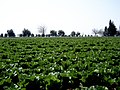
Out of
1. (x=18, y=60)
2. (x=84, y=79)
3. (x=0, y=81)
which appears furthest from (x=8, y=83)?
(x=18, y=60)

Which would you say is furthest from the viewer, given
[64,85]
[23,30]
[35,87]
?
[23,30]

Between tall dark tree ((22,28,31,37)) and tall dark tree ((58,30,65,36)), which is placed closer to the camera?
tall dark tree ((22,28,31,37))

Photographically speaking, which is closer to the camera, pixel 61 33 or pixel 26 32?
pixel 26 32

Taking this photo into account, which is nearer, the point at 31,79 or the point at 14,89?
the point at 14,89

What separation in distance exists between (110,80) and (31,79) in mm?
3108

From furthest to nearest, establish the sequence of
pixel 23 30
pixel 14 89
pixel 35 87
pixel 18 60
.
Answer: pixel 23 30
pixel 18 60
pixel 35 87
pixel 14 89

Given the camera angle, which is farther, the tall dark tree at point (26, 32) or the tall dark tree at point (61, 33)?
the tall dark tree at point (61, 33)

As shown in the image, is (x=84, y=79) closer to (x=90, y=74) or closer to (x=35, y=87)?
(x=90, y=74)

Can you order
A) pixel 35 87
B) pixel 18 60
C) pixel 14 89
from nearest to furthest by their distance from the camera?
pixel 14 89
pixel 35 87
pixel 18 60

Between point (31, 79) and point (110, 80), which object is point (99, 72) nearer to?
point (110, 80)

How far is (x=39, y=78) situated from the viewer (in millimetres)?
9859

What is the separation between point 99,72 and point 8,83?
12.7 feet

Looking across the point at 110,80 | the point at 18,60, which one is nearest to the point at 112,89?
the point at 110,80

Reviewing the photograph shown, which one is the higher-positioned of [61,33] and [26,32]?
[26,32]
